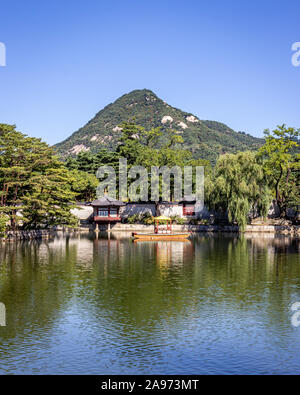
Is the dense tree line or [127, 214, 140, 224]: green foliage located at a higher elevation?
the dense tree line

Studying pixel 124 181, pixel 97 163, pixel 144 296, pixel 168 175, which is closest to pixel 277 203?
pixel 168 175

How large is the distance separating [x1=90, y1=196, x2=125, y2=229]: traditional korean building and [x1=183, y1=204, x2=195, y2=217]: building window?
26.3 feet

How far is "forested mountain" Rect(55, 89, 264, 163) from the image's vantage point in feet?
482

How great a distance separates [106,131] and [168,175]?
10436 centimetres

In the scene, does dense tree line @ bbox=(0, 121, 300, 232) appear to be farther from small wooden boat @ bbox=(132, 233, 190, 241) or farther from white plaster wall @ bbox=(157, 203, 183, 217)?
small wooden boat @ bbox=(132, 233, 190, 241)

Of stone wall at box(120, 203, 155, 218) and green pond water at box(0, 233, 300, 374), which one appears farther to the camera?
stone wall at box(120, 203, 155, 218)

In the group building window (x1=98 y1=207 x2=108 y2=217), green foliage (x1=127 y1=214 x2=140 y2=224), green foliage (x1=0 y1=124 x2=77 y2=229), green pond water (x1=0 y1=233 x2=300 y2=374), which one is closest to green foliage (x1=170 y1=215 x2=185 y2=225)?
green foliage (x1=127 y1=214 x2=140 y2=224)

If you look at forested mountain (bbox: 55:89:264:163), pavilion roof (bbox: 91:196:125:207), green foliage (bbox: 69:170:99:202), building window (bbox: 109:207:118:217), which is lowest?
building window (bbox: 109:207:118:217)

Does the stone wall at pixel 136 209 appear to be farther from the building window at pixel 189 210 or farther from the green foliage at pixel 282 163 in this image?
the green foliage at pixel 282 163

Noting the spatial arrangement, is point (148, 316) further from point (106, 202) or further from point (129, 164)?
point (129, 164)

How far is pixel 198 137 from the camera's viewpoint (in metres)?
150

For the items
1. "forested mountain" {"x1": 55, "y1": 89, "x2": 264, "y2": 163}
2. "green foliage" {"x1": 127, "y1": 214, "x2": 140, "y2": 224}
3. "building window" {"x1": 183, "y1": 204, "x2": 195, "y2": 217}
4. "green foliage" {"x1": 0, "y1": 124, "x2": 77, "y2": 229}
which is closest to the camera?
"green foliage" {"x1": 0, "y1": 124, "x2": 77, "y2": 229}

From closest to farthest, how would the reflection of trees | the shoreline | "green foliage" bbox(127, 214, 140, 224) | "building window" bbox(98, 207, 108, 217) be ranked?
the reflection of trees, the shoreline, "building window" bbox(98, 207, 108, 217), "green foliage" bbox(127, 214, 140, 224)
